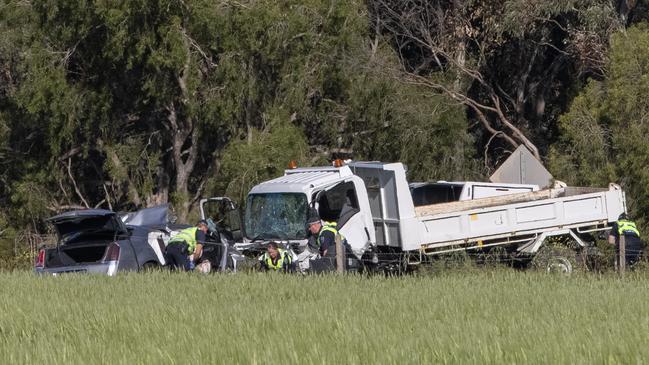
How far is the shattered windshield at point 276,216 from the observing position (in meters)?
21.5

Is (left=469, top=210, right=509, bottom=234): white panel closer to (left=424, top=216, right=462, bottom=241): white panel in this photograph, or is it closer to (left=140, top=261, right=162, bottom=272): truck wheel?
(left=424, top=216, right=462, bottom=241): white panel

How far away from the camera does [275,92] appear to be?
31781 mm

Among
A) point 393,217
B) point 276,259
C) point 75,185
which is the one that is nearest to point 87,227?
point 276,259

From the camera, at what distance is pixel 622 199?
23.4 meters

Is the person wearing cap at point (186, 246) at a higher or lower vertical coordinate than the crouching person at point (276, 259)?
higher

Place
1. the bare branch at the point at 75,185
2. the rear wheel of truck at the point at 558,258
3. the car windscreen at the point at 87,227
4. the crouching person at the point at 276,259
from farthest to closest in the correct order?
1. the bare branch at the point at 75,185
2. the rear wheel of truck at the point at 558,258
3. the crouching person at the point at 276,259
4. the car windscreen at the point at 87,227

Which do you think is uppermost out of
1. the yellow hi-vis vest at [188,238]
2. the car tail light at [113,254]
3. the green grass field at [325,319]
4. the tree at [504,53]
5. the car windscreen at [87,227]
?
the tree at [504,53]

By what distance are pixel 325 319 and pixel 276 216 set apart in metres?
9.58

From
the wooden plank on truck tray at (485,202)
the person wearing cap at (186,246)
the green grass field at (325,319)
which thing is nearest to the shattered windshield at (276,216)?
the person wearing cap at (186,246)

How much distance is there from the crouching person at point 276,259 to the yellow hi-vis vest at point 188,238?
1196mm

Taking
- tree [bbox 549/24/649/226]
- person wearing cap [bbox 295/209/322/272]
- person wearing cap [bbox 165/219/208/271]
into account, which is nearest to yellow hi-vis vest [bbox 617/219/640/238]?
person wearing cap [bbox 295/209/322/272]

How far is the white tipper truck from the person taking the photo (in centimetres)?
2164

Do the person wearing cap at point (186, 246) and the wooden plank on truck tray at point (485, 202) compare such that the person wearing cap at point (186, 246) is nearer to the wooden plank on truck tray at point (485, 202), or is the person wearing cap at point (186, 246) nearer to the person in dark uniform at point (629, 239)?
the wooden plank on truck tray at point (485, 202)

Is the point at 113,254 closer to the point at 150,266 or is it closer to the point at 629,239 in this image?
the point at 150,266
